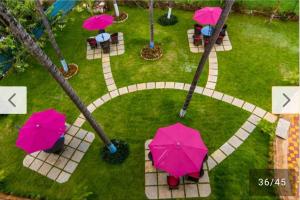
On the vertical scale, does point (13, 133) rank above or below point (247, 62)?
below

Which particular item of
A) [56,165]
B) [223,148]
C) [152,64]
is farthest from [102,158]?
[152,64]

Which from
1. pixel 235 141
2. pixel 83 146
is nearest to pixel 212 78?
pixel 235 141

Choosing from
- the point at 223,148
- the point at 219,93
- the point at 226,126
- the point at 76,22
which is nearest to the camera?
the point at 223,148

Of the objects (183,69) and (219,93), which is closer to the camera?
(219,93)

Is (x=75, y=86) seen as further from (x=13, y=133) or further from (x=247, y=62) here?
(x=247, y=62)

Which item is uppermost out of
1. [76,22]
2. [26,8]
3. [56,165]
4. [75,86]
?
[26,8]

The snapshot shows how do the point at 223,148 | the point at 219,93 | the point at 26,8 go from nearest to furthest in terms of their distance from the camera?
the point at 223,148
the point at 219,93
the point at 26,8
